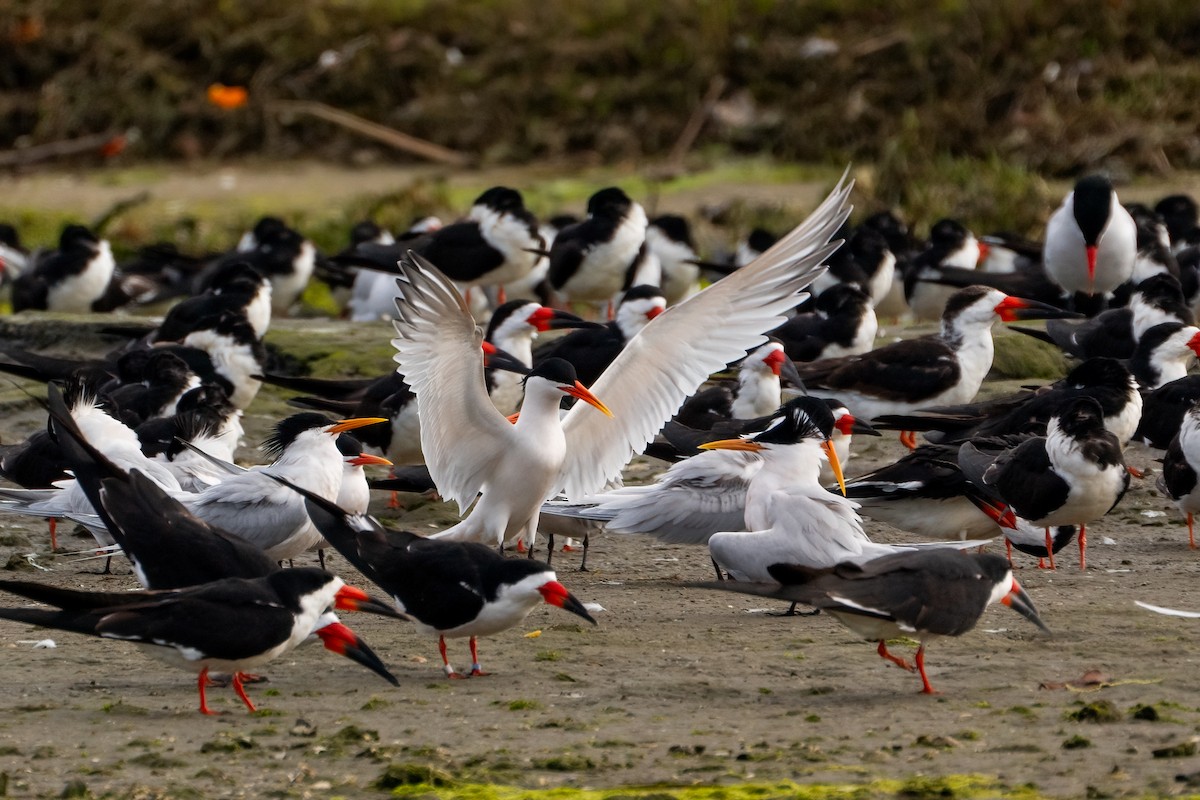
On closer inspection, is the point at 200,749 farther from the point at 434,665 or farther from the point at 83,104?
the point at 83,104

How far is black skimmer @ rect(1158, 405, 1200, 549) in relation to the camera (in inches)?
285

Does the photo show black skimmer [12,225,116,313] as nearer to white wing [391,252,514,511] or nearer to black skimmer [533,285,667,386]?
black skimmer [533,285,667,386]

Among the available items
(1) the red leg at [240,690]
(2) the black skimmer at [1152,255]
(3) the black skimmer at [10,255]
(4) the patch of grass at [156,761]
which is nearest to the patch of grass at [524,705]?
(1) the red leg at [240,690]

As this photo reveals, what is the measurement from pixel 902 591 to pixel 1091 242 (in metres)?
6.52

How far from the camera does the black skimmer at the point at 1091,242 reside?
1118 centimetres

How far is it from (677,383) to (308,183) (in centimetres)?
1247

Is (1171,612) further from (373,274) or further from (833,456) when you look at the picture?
(373,274)

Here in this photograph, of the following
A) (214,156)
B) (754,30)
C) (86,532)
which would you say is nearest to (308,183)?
(214,156)

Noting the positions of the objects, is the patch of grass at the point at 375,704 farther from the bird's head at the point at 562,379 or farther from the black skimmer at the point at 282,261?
the black skimmer at the point at 282,261

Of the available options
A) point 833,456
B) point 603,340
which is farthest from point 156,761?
point 603,340

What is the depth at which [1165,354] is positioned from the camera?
8.93 metres

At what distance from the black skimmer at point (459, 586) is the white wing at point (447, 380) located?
0.77 metres

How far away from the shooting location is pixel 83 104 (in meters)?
20.1

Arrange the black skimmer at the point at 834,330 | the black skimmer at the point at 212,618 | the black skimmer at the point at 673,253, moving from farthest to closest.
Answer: the black skimmer at the point at 673,253 → the black skimmer at the point at 834,330 → the black skimmer at the point at 212,618
